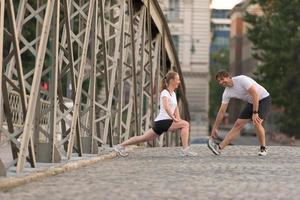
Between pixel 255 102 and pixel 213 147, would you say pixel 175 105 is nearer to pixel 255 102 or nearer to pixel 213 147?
pixel 213 147

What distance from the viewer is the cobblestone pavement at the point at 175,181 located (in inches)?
341

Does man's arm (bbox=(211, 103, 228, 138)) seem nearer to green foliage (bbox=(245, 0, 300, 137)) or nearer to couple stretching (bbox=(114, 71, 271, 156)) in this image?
couple stretching (bbox=(114, 71, 271, 156))

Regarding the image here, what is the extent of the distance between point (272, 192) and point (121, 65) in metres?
9.11

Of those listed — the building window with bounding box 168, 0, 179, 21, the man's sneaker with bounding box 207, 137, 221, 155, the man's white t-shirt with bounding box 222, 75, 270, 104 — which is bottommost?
the man's sneaker with bounding box 207, 137, 221, 155

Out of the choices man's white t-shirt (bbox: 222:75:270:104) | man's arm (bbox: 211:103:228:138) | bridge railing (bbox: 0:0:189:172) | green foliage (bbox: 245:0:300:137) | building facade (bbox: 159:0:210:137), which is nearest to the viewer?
bridge railing (bbox: 0:0:189:172)

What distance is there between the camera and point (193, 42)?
83.7 meters

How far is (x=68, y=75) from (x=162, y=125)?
9.55 feet

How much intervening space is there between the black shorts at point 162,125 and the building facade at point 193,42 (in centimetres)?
6652

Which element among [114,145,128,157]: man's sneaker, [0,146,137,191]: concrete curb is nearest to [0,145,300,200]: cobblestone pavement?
[0,146,137,191]: concrete curb

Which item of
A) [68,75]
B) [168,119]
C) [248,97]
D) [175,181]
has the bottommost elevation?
[175,181]

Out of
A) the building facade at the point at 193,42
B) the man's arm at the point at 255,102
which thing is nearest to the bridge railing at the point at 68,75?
the man's arm at the point at 255,102

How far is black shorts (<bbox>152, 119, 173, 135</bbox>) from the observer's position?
1534 centimetres

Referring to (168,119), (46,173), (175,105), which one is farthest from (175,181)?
(175,105)

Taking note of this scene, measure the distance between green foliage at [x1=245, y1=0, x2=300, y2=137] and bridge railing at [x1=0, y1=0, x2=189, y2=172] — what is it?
2673 cm
